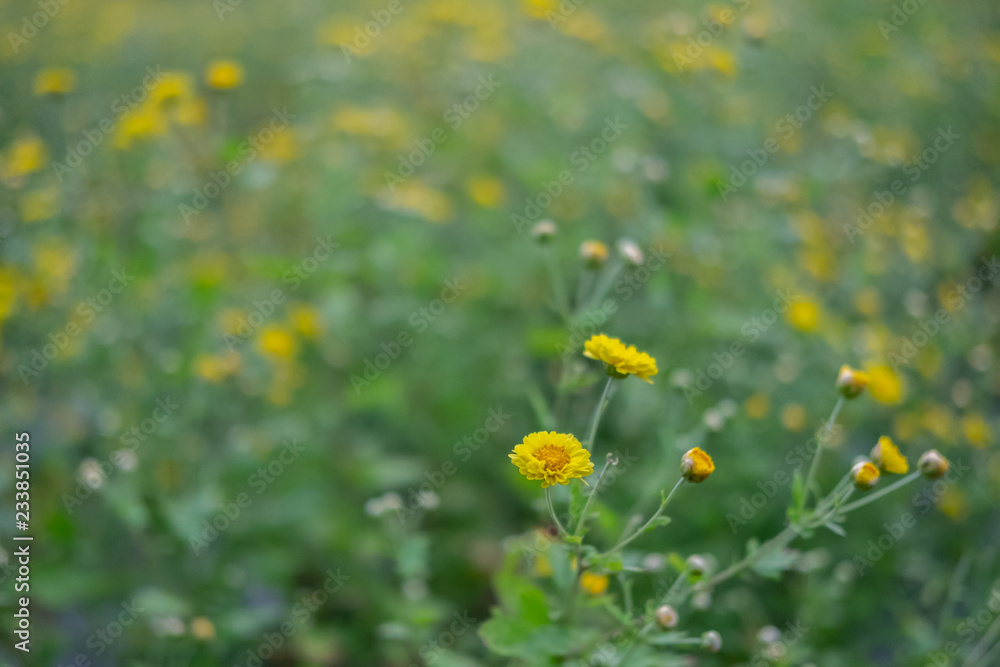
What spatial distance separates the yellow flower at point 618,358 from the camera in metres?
1.32

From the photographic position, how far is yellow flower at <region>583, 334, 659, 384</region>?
1319mm

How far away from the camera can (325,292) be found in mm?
2707

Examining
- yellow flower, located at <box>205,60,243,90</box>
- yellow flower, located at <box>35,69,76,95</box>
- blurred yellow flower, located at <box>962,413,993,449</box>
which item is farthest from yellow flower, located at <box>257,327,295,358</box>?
blurred yellow flower, located at <box>962,413,993,449</box>

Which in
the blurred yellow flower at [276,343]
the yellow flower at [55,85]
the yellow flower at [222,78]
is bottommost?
the blurred yellow flower at [276,343]

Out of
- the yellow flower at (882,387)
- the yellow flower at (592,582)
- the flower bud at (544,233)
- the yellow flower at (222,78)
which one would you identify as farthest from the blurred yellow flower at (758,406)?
the yellow flower at (222,78)

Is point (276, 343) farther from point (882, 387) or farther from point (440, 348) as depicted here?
point (882, 387)

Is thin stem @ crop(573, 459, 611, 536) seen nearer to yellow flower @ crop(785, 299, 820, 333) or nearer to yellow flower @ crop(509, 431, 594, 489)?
yellow flower @ crop(509, 431, 594, 489)

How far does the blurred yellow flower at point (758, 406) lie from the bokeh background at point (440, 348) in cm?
1

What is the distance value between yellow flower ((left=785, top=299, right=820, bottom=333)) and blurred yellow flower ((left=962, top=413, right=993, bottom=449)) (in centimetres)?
57

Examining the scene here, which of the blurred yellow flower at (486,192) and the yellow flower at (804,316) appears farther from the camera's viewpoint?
the blurred yellow flower at (486,192)

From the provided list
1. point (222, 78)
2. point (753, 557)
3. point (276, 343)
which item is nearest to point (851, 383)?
point (753, 557)

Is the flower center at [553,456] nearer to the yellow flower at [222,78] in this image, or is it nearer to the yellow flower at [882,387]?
the yellow flower at [882,387]

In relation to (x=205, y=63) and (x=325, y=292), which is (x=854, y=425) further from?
(x=205, y=63)

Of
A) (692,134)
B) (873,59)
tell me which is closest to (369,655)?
(692,134)
